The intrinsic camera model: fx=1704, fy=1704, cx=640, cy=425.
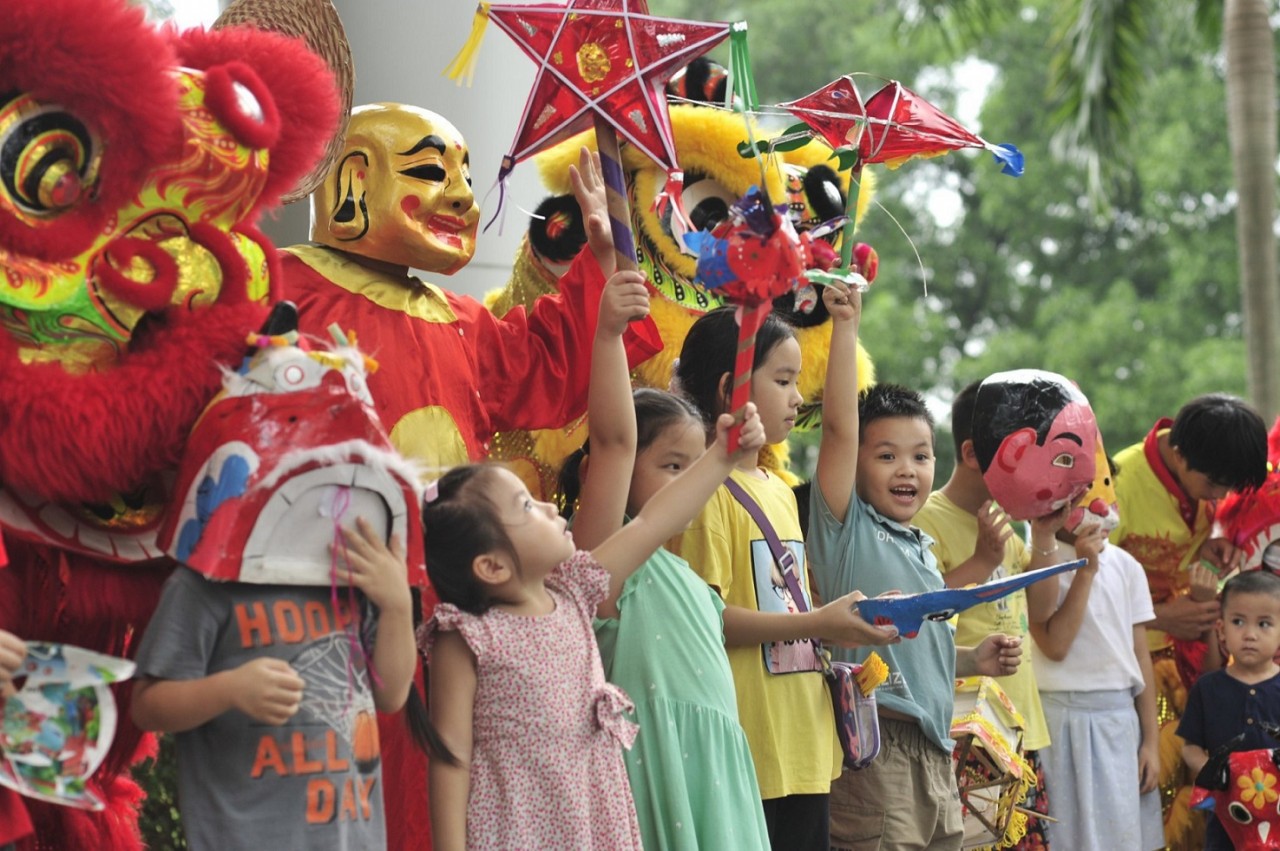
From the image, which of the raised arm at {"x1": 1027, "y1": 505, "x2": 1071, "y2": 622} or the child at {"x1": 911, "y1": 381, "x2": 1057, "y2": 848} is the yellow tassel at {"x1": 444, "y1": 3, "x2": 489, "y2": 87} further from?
the raised arm at {"x1": 1027, "y1": 505, "x2": 1071, "y2": 622}

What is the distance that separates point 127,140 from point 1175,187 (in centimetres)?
1644

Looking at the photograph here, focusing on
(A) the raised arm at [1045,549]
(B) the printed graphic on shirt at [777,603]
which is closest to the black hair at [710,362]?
(B) the printed graphic on shirt at [777,603]

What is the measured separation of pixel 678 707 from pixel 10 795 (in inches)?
50.9

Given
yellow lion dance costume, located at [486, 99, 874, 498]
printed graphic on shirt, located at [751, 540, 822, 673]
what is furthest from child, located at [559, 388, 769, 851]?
yellow lion dance costume, located at [486, 99, 874, 498]

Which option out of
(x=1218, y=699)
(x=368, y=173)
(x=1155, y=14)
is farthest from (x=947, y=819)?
(x=1155, y=14)

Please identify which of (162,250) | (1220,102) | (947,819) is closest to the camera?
(162,250)

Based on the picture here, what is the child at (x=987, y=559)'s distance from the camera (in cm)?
444

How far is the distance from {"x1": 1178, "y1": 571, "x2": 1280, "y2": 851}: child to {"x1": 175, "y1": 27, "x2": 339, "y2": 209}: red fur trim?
327 centimetres

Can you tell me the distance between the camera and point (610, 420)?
339 cm

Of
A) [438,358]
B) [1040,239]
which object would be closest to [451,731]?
[438,358]

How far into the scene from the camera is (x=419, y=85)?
514cm

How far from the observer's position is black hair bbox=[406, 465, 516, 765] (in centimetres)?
302

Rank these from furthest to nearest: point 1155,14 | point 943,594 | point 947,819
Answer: point 1155,14, point 947,819, point 943,594

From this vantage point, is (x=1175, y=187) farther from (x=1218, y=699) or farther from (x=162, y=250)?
(x=162, y=250)
